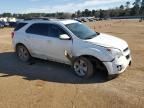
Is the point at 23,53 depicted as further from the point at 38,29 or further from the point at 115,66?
the point at 115,66

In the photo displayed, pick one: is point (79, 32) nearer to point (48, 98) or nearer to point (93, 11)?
point (48, 98)

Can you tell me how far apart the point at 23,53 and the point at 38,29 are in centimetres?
136

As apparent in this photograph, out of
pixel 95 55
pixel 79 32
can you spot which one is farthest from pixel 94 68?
pixel 79 32

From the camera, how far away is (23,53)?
10148 millimetres

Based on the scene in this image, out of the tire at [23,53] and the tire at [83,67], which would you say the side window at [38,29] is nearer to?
the tire at [23,53]

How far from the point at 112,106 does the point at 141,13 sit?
15206 cm

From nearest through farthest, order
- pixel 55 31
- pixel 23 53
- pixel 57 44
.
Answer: pixel 57 44 → pixel 55 31 → pixel 23 53

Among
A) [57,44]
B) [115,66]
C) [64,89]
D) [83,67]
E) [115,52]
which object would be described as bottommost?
[64,89]

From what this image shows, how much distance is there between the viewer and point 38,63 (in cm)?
996

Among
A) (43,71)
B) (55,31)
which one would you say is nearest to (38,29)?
(55,31)

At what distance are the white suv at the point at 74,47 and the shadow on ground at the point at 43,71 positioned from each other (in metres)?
0.31

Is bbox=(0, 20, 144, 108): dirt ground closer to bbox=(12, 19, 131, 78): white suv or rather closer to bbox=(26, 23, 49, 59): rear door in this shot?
bbox=(12, 19, 131, 78): white suv

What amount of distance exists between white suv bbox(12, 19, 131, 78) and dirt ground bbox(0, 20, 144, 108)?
0.42m

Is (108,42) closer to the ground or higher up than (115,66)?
higher up
